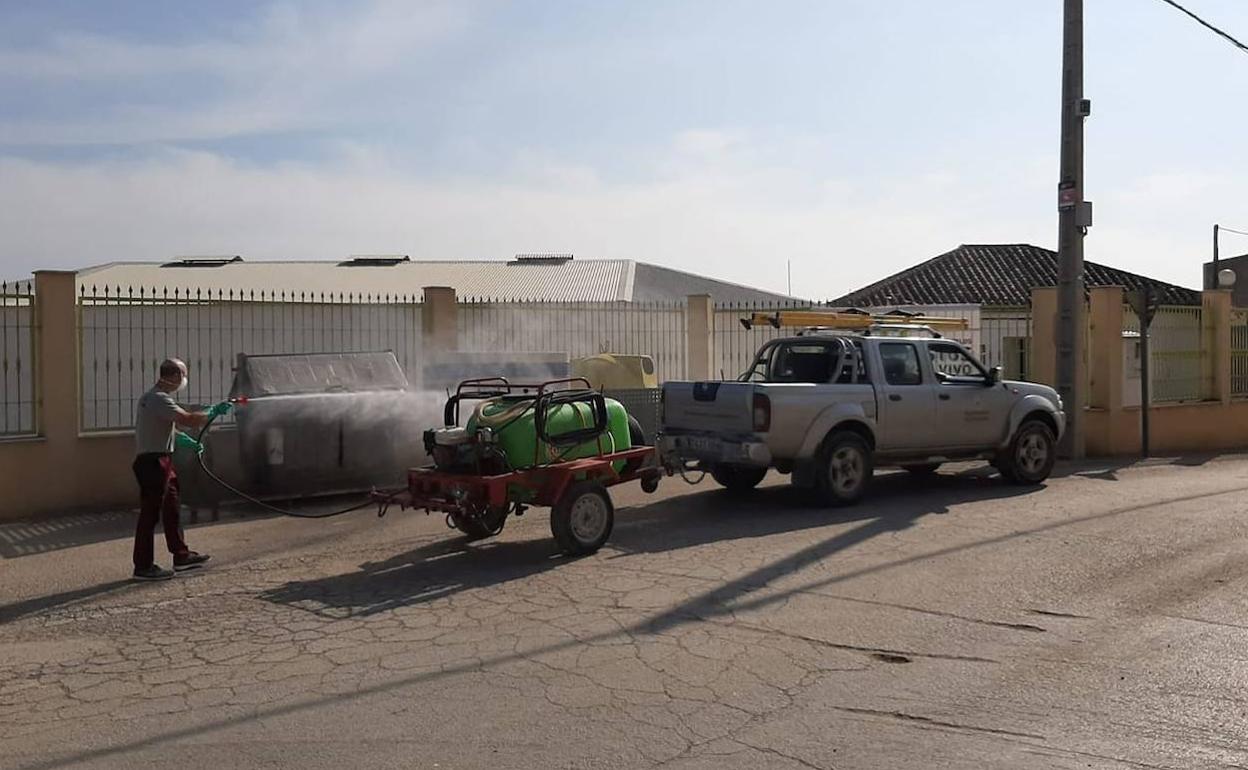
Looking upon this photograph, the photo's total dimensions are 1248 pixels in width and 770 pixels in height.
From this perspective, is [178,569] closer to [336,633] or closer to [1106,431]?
[336,633]

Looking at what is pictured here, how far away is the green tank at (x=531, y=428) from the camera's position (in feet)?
29.2

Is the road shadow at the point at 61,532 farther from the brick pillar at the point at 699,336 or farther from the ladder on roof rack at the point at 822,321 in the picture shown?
the brick pillar at the point at 699,336

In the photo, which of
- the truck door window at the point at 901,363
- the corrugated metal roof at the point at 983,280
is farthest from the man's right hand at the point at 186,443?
the corrugated metal roof at the point at 983,280

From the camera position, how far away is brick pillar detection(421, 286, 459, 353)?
1471 centimetres

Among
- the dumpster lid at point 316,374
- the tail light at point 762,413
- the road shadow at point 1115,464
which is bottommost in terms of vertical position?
the road shadow at point 1115,464

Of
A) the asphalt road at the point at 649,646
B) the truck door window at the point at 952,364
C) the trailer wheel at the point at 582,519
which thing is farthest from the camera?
the truck door window at the point at 952,364

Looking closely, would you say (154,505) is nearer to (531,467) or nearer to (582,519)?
(531,467)

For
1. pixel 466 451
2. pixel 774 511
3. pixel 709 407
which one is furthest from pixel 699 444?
pixel 466 451

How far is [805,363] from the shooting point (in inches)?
471

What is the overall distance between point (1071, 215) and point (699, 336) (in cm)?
552

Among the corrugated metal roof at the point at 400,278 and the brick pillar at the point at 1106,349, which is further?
the corrugated metal roof at the point at 400,278

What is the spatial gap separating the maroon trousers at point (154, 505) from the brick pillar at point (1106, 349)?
13.3m

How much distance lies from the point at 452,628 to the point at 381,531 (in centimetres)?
370

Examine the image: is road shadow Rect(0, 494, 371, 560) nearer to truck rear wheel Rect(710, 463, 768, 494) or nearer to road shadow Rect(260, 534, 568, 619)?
road shadow Rect(260, 534, 568, 619)
